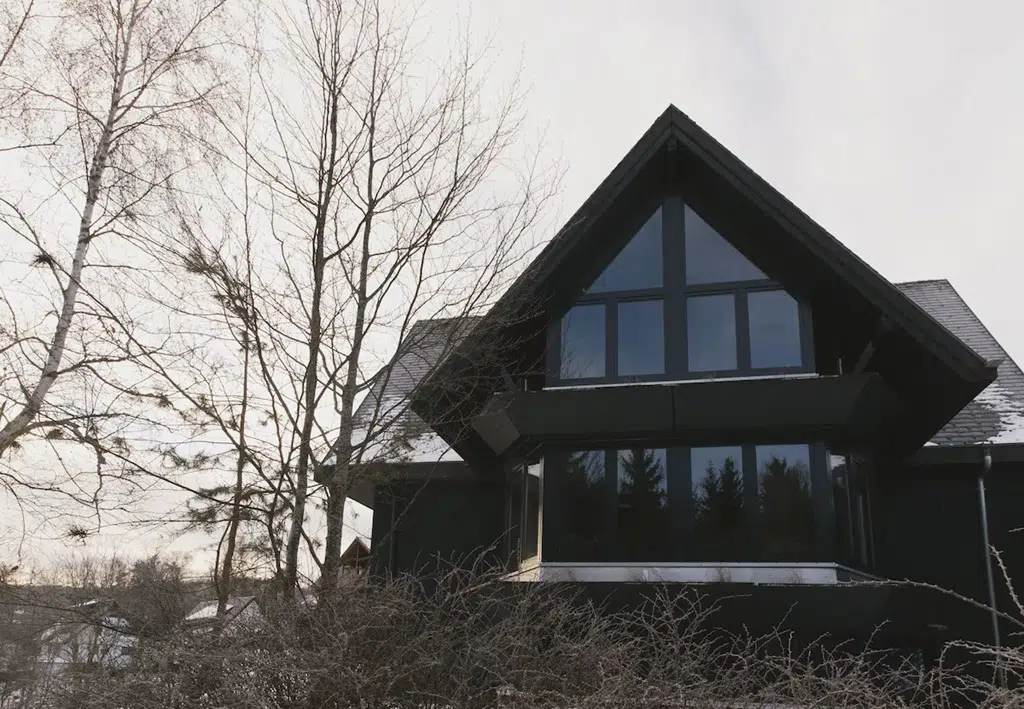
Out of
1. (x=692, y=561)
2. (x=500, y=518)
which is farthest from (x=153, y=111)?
(x=692, y=561)

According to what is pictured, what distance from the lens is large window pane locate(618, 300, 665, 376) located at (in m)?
12.3

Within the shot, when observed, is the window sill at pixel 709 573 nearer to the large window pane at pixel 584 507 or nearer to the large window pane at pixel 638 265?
the large window pane at pixel 584 507

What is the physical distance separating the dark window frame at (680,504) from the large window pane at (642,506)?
6 centimetres

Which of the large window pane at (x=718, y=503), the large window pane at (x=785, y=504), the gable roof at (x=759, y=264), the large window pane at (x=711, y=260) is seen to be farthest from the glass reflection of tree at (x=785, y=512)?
the large window pane at (x=711, y=260)

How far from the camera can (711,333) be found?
12211 mm

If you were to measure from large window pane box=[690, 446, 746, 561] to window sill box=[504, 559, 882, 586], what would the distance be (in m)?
0.20

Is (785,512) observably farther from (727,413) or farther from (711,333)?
(711,333)

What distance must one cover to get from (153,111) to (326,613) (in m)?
10.2

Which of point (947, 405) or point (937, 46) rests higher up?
point (937, 46)

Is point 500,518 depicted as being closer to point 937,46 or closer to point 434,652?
point 434,652

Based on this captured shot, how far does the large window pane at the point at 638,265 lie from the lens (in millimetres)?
12773

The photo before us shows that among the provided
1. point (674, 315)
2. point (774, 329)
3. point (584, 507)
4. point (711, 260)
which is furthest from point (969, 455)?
point (584, 507)

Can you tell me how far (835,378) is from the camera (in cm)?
1123

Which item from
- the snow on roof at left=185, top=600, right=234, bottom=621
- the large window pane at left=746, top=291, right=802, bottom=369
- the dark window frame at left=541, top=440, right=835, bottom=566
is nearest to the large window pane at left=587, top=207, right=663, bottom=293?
the large window pane at left=746, top=291, right=802, bottom=369
